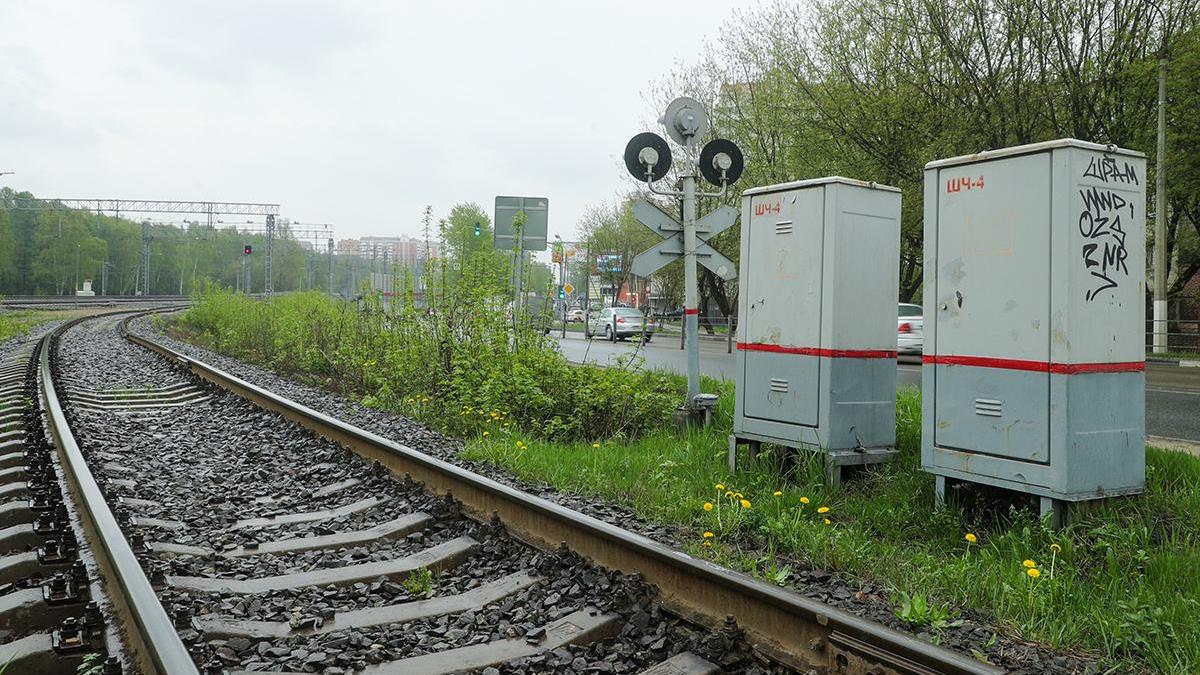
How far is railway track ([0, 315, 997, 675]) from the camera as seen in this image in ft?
10.4

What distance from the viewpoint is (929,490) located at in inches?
223

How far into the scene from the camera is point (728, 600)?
11.5 ft

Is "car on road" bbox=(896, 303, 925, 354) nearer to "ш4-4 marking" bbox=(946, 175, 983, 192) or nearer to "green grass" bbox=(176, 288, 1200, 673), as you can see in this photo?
"green grass" bbox=(176, 288, 1200, 673)

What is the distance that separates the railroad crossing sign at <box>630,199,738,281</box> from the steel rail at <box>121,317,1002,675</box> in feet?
11.1

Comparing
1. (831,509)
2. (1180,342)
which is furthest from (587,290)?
(831,509)

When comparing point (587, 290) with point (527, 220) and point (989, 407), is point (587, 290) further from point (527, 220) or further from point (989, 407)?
point (989, 407)

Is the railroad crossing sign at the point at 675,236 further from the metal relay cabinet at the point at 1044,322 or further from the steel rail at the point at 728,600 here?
the steel rail at the point at 728,600

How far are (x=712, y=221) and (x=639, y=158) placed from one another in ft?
2.92

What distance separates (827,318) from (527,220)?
822cm

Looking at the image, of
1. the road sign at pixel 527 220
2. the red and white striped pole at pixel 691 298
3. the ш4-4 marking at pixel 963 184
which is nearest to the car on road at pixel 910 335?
the road sign at pixel 527 220

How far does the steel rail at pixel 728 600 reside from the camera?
2895mm

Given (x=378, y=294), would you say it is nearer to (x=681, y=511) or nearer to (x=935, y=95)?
(x=681, y=511)

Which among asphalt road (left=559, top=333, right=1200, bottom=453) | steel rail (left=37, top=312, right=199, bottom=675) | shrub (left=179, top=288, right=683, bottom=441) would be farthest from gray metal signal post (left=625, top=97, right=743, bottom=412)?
steel rail (left=37, top=312, right=199, bottom=675)

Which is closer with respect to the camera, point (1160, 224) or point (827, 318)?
point (827, 318)
